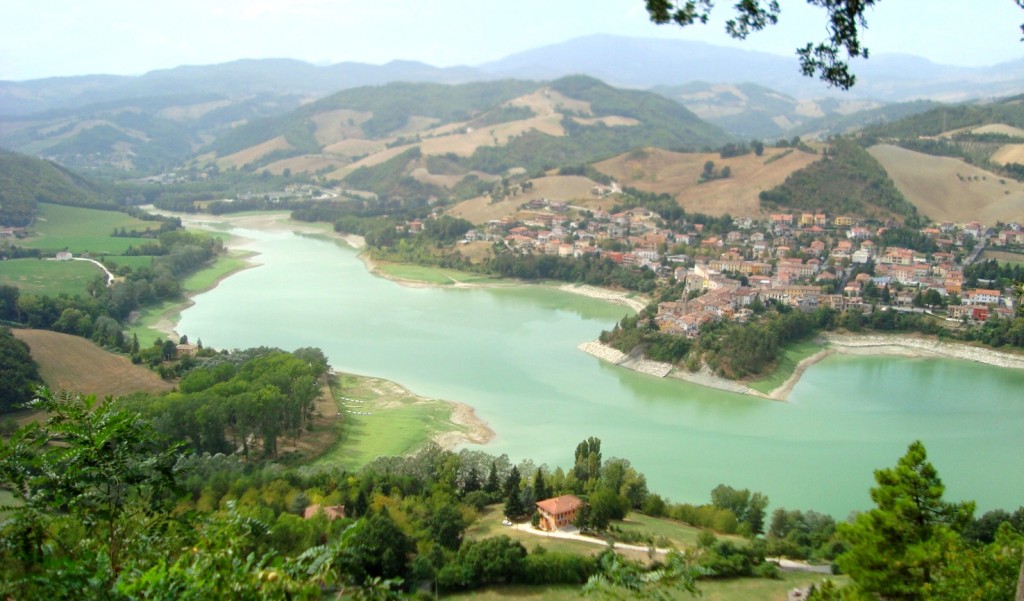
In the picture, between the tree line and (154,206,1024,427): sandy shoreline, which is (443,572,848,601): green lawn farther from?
the tree line

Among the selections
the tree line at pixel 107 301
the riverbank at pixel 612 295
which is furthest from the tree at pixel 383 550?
the riverbank at pixel 612 295

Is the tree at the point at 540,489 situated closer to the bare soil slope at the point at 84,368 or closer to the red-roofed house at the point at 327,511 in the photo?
the red-roofed house at the point at 327,511

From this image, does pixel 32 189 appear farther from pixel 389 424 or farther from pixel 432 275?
pixel 389 424

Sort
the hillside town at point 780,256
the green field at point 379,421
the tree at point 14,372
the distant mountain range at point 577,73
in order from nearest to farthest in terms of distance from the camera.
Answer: the green field at point 379,421 < the tree at point 14,372 < the hillside town at point 780,256 < the distant mountain range at point 577,73

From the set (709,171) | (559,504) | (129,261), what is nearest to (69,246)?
(129,261)

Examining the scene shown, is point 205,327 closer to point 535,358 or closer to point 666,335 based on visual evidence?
point 535,358

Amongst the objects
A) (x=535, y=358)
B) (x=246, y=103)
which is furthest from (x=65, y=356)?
(x=246, y=103)
